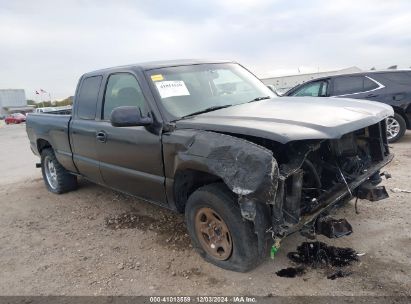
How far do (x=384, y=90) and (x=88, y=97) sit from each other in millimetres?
6316

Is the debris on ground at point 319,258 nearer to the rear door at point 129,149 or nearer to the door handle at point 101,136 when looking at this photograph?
the rear door at point 129,149

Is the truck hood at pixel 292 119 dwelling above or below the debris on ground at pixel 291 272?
above

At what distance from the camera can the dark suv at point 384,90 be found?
26.1 ft

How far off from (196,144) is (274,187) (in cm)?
82

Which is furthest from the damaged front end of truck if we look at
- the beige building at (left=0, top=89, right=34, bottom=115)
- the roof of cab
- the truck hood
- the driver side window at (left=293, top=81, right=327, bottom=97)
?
the beige building at (left=0, top=89, right=34, bottom=115)

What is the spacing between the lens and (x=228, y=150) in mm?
2848

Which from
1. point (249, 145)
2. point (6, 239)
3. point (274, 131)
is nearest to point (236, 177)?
point (249, 145)

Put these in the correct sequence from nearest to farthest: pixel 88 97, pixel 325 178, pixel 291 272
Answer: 1. pixel 291 272
2. pixel 325 178
3. pixel 88 97

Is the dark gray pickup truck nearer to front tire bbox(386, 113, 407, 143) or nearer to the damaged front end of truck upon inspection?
the damaged front end of truck

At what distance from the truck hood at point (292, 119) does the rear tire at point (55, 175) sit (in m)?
3.34

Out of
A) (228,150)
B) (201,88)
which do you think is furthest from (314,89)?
(228,150)

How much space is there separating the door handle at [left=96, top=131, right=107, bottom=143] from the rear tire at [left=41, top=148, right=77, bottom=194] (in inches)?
76.7

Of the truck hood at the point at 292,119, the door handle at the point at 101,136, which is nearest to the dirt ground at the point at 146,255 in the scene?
the door handle at the point at 101,136

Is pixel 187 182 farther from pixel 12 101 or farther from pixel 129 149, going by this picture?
pixel 12 101
